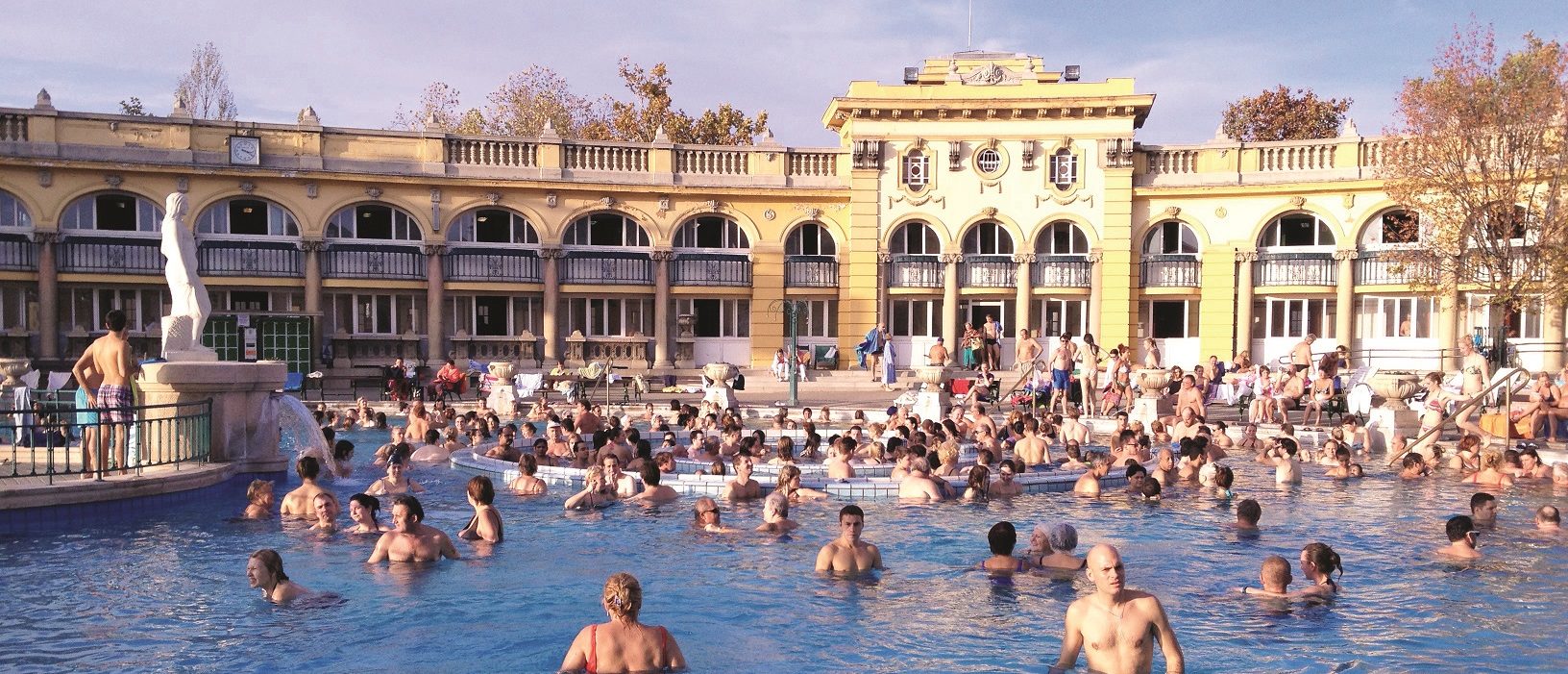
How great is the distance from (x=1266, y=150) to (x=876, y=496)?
22921mm

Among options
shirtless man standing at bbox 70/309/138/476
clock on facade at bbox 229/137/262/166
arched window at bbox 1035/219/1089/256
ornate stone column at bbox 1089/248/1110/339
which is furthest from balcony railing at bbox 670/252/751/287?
shirtless man standing at bbox 70/309/138/476

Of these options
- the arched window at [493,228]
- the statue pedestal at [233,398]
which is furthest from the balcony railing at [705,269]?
the statue pedestal at [233,398]

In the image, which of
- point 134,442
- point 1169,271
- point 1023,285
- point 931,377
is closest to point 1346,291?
point 1169,271

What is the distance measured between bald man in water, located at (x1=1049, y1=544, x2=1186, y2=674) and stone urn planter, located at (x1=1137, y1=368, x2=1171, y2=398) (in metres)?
15.4

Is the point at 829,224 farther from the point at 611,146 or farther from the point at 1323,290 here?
the point at 1323,290

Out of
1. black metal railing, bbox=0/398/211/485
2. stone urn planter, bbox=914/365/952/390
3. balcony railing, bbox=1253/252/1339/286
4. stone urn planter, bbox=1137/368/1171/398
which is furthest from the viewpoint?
balcony railing, bbox=1253/252/1339/286

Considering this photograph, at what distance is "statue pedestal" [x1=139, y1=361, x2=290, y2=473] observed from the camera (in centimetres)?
1259

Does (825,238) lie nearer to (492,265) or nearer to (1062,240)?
(1062,240)

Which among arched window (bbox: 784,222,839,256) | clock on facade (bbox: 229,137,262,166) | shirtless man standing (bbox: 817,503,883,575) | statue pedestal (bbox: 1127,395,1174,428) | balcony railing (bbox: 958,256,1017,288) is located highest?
clock on facade (bbox: 229,137,262,166)

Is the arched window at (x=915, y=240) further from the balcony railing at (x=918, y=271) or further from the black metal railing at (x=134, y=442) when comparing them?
the black metal railing at (x=134, y=442)

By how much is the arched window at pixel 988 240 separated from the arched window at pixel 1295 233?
22.5ft

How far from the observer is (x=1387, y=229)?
31172mm

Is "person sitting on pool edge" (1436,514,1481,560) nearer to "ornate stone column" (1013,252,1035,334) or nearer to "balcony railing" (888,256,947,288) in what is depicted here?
"ornate stone column" (1013,252,1035,334)

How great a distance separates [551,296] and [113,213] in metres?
10.9
